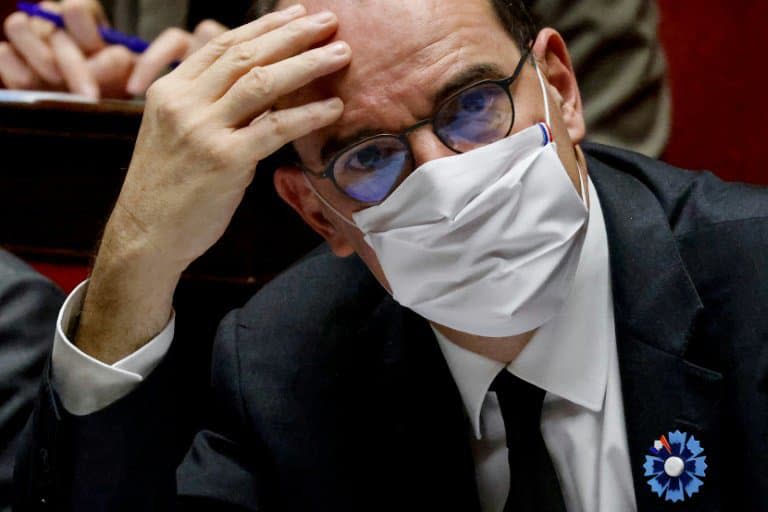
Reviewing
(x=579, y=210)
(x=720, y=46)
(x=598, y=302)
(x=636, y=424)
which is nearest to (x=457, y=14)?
(x=579, y=210)

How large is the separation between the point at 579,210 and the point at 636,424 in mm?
254

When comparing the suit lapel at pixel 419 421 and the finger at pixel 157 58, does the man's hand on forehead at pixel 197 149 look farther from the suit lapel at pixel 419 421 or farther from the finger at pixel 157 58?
the finger at pixel 157 58

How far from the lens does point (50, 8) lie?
2129mm

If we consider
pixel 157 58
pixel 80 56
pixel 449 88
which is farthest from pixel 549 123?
pixel 80 56

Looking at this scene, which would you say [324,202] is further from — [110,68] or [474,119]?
[110,68]

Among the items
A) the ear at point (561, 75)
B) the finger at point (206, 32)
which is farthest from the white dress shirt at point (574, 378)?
the finger at point (206, 32)

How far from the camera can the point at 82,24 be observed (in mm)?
2047

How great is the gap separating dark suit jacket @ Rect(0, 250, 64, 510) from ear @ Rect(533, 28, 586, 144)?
0.72 m

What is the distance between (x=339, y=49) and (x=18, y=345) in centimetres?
62

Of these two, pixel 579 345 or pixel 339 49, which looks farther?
pixel 579 345

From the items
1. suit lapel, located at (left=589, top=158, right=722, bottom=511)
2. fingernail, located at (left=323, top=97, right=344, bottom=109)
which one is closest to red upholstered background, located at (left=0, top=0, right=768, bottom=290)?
suit lapel, located at (left=589, top=158, right=722, bottom=511)

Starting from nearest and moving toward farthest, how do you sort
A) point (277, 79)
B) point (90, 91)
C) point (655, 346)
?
1. point (277, 79)
2. point (655, 346)
3. point (90, 91)

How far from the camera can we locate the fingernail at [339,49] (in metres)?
1.14

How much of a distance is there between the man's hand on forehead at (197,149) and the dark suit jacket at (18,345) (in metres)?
0.20
